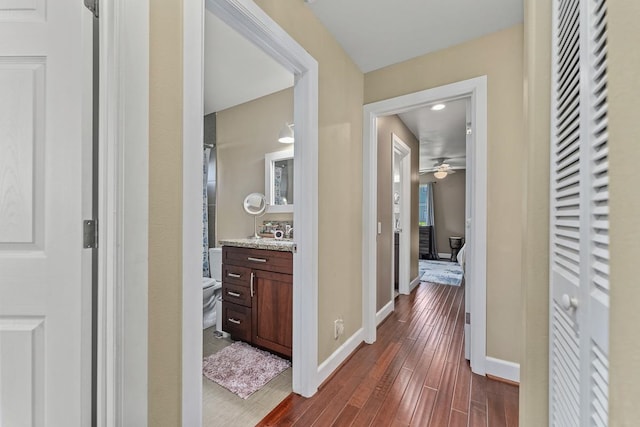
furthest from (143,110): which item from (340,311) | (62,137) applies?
(340,311)

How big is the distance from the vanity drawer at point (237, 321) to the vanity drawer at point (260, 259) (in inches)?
14.9

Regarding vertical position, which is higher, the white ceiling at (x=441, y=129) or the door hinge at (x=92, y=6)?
the white ceiling at (x=441, y=129)

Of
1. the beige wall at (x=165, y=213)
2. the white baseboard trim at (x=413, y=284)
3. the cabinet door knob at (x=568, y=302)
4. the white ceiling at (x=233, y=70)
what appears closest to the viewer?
the cabinet door knob at (x=568, y=302)

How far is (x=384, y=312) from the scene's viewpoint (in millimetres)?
2836

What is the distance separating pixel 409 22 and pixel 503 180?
1.29m

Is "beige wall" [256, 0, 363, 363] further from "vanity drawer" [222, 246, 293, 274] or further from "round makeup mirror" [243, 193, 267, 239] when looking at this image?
"round makeup mirror" [243, 193, 267, 239]

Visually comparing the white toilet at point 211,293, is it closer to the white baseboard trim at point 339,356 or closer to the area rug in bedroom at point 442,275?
the white baseboard trim at point 339,356

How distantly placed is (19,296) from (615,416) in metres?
1.39

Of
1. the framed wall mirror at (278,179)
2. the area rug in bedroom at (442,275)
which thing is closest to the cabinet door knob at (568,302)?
the framed wall mirror at (278,179)

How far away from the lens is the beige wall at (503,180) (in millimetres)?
1773

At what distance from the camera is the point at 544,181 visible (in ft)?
3.07

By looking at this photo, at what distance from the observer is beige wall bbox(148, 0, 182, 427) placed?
2.73ft

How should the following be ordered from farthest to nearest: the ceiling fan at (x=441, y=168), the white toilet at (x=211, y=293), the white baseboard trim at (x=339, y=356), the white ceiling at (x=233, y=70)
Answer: the ceiling fan at (x=441, y=168) < the white toilet at (x=211, y=293) < the white ceiling at (x=233, y=70) < the white baseboard trim at (x=339, y=356)

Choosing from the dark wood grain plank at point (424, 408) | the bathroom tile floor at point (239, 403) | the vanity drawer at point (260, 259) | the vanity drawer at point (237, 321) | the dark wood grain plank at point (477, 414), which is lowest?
the dark wood grain plank at point (477, 414)
